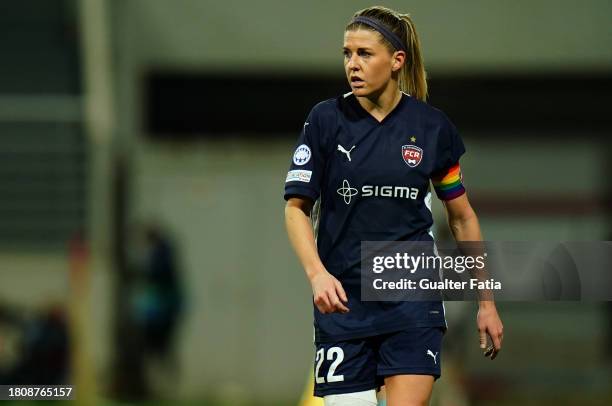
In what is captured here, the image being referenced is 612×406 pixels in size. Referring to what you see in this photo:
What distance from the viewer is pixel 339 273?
5.25 meters

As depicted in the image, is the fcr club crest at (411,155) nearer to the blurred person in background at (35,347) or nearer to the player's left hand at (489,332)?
the player's left hand at (489,332)

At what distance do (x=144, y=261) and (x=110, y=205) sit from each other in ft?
3.06

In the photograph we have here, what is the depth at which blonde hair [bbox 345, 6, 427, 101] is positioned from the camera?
5.24 meters

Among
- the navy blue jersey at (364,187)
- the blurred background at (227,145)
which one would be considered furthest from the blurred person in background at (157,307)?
the navy blue jersey at (364,187)

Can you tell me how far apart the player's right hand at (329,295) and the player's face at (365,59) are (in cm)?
78

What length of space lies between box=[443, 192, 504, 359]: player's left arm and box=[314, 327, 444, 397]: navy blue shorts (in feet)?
0.70

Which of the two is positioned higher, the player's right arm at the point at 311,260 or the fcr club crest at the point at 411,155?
the fcr club crest at the point at 411,155

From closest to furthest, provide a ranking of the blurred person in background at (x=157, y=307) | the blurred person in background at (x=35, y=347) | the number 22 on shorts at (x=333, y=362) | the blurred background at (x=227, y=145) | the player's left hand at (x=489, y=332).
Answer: the number 22 on shorts at (x=333, y=362) → the player's left hand at (x=489, y=332) → the blurred person in background at (x=35, y=347) → the blurred person in background at (x=157, y=307) → the blurred background at (x=227, y=145)

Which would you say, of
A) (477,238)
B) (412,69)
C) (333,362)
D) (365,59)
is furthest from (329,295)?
(412,69)

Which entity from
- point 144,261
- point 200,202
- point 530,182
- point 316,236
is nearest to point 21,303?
point 144,261

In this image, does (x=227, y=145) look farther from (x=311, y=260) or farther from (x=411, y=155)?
(x=311, y=260)

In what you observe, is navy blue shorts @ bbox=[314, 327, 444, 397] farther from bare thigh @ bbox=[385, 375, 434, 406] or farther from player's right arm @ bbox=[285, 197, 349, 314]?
player's right arm @ bbox=[285, 197, 349, 314]

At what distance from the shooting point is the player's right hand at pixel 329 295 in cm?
485

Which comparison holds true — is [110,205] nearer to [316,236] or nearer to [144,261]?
[144,261]
